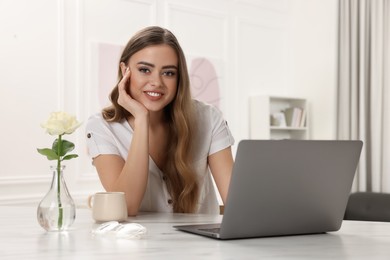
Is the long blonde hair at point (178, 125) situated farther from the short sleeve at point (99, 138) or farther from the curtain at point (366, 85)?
the curtain at point (366, 85)

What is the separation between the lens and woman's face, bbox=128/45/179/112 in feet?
7.46

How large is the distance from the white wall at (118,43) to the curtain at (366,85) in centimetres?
15

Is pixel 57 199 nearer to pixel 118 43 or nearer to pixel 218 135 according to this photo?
pixel 218 135

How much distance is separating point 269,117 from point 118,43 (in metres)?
1.72

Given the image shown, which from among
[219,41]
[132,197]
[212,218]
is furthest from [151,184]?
[219,41]

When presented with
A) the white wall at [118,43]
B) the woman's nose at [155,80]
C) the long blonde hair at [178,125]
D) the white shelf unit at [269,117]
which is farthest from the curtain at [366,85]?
the woman's nose at [155,80]

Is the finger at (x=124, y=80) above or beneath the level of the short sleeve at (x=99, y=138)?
above

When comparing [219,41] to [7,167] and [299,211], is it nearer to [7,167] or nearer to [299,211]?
[7,167]

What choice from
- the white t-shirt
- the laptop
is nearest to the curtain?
the white t-shirt

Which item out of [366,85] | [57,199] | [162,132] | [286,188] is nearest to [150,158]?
[162,132]

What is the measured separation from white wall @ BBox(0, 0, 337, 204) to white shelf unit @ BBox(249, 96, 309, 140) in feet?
0.28

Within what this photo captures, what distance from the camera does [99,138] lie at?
218 cm

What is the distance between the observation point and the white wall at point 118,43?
3.86m

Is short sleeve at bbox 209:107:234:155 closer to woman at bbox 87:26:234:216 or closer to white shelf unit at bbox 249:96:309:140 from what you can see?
woman at bbox 87:26:234:216
